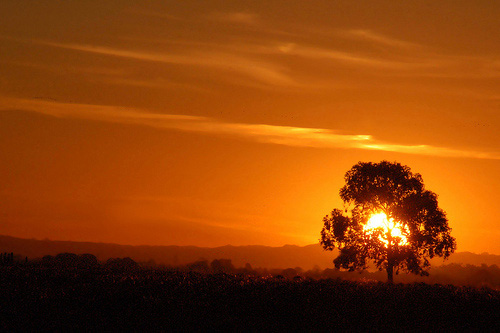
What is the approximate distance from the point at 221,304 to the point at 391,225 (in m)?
38.5

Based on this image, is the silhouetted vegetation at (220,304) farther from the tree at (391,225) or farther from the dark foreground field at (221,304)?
the tree at (391,225)

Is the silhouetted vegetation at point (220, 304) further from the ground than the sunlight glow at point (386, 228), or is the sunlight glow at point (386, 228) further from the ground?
the sunlight glow at point (386, 228)

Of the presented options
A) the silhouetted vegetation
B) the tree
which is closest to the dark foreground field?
the silhouetted vegetation

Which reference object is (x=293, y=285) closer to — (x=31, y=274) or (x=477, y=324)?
(x=477, y=324)

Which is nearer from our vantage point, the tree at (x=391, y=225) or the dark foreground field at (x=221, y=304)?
the dark foreground field at (x=221, y=304)

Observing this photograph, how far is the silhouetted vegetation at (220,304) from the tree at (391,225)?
26.2 m

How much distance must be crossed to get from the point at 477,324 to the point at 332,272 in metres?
49.5

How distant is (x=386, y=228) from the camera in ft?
238

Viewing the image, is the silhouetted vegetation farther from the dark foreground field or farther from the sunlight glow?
the sunlight glow

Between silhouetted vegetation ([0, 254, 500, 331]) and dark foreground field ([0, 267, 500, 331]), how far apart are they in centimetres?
5

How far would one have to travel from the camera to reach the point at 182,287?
4050cm

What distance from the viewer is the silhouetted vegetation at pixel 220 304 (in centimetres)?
3403

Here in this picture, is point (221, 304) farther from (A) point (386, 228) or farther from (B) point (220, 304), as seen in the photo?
(A) point (386, 228)

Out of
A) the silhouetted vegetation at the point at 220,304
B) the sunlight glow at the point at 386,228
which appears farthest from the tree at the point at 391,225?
the silhouetted vegetation at the point at 220,304
